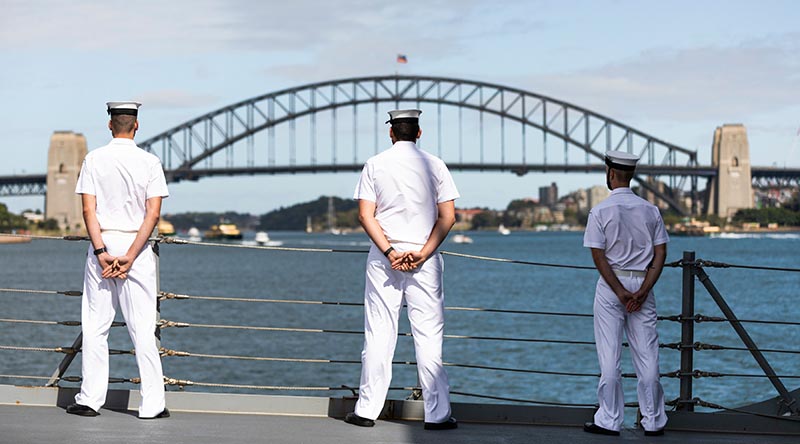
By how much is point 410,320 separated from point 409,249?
35 cm

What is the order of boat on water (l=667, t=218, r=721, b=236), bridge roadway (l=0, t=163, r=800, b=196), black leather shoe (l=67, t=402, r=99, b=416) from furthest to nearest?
boat on water (l=667, t=218, r=721, b=236) < bridge roadway (l=0, t=163, r=800, b=196) < black leather shoe (l=67, t=402, r=99, b=416)

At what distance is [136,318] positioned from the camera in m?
5.12

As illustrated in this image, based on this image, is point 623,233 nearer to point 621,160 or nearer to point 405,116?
point 621,160

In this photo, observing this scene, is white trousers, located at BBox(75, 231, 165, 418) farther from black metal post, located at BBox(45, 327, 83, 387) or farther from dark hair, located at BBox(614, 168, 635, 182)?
dark hair, located at BBox(614, 168, 635, 182)

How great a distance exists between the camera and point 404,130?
5.03 m

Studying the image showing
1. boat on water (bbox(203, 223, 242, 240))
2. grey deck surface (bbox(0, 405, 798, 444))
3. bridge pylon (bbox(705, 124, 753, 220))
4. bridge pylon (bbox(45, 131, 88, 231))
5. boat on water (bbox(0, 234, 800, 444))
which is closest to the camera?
grey deck surface (bbox(0, 405, 798, 444))

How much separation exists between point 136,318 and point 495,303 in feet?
112

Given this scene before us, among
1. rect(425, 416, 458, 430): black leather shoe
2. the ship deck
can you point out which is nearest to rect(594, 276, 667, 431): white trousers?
the ship deck

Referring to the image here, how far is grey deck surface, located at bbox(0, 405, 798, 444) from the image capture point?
4.77 metres

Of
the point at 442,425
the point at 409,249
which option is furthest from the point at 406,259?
the point at 442,425

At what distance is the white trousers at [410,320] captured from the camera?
4949mm

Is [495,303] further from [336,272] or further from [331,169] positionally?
[331,169]

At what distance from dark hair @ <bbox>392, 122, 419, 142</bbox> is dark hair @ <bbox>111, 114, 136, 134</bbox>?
4.25 ft

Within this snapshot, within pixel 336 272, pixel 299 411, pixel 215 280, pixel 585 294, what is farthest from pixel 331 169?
pixel 299 411
